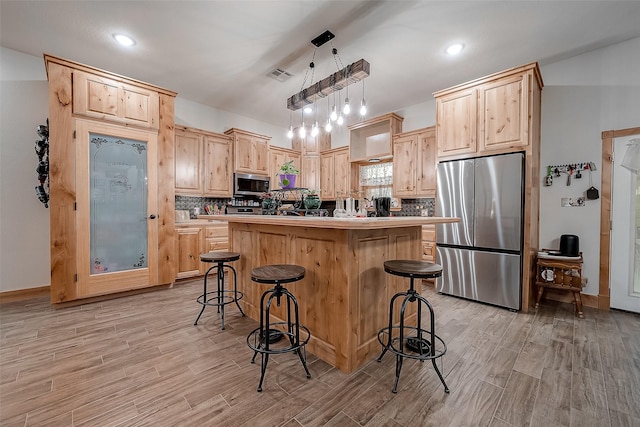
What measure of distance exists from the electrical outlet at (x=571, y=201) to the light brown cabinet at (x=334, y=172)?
3.48m

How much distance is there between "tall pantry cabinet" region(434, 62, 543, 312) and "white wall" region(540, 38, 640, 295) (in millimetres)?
157

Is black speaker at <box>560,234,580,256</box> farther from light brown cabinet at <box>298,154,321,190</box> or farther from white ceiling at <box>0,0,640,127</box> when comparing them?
light brown cabinet at <box>298,154,321,190</box>

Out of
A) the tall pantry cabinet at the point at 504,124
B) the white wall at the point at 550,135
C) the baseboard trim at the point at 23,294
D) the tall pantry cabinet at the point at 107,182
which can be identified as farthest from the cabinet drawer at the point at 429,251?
the baseboard trim at the point at 23,294

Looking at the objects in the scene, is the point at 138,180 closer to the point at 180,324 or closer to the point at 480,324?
the point at 180,324

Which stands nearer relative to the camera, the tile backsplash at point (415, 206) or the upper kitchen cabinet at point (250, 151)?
the tile backsplash at point (415, 206)

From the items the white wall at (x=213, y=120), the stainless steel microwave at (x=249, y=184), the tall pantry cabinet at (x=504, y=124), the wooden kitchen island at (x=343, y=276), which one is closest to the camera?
the wooden kitchen island at (x=343, y=276)

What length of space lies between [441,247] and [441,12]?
2.71m

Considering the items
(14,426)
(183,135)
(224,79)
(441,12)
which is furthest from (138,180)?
(441,12)

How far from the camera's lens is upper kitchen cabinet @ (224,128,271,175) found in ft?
16.9

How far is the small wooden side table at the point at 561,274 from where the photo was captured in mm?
2887

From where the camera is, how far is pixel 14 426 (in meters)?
1.38

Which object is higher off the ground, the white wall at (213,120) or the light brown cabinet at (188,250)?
the white wall at (213,120)

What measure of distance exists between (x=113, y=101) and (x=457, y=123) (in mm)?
4493

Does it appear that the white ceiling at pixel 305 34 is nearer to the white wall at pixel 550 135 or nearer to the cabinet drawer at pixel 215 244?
the white wall at pixel 550 135
